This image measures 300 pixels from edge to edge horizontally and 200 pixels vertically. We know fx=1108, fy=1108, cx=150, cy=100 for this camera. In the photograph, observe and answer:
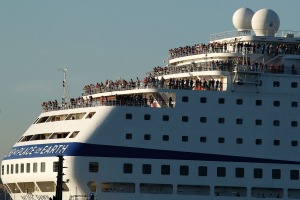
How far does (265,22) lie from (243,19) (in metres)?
1.71

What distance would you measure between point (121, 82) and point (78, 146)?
603 centimetres

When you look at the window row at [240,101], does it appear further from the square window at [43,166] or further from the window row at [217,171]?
the square window at [43,166]

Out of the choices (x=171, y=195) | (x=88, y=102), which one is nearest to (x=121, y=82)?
(x=88, y=102)

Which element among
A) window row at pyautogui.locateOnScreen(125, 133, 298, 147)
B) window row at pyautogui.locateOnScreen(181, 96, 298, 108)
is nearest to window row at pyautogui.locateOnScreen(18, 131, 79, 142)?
window row at pyautogui.locateOnScreen(125, 133, 298, 147)

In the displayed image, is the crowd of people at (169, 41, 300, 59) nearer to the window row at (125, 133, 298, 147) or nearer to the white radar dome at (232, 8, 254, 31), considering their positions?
the white radar dome at (232, 8, 254, 31)

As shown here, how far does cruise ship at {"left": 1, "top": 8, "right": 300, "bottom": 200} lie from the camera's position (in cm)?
6725

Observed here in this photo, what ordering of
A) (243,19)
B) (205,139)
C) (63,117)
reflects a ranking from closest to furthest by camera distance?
(205,139)
(63,117)
(243,19)

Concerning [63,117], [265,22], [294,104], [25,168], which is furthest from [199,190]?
[265,22]

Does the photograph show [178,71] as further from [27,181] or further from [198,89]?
[27,181]

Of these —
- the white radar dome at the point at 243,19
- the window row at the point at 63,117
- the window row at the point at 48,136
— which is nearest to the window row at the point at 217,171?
the window row at the point at 48,136

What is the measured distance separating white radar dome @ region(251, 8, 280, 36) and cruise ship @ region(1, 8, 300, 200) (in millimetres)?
3293

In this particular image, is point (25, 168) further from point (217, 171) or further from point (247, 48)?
point (247, 48)

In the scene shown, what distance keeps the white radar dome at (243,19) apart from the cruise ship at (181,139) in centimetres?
377

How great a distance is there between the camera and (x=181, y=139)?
224 ft
